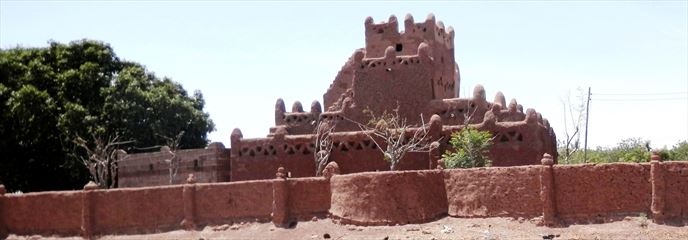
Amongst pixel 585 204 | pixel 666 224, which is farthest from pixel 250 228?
pixel 666 224

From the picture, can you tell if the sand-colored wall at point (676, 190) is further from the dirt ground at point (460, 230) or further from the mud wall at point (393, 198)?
the mud wall at point (393, 198)

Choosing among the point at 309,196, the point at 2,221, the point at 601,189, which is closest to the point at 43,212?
the point at 2,221

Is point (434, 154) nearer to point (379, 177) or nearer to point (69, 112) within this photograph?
point (379, 177)

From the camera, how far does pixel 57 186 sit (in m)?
45.9

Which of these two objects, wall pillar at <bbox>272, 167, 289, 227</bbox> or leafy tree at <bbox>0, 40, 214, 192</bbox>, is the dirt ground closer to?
wall pillar at <bbox>272, 167, 289, 227</bbox>

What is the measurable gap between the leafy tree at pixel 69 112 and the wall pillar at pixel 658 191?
26.1 meters

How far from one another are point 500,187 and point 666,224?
15.5 feet

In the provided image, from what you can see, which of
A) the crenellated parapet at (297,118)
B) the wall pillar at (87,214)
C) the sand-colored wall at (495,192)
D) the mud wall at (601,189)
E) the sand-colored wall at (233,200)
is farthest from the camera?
the crenellated parapet at (297,118)

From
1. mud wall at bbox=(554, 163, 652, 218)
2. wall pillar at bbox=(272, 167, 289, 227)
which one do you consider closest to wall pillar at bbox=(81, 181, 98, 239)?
wall pillar at bbox=(272, 167, 289, 227)

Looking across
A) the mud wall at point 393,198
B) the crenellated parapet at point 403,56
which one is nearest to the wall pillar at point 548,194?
the mud wall at point 393,198

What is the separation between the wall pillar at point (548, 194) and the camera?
26.1 metres

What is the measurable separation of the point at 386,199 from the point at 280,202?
381cm

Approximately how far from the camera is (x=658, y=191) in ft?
82.9

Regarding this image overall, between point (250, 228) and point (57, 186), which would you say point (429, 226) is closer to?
point (250, 228)
